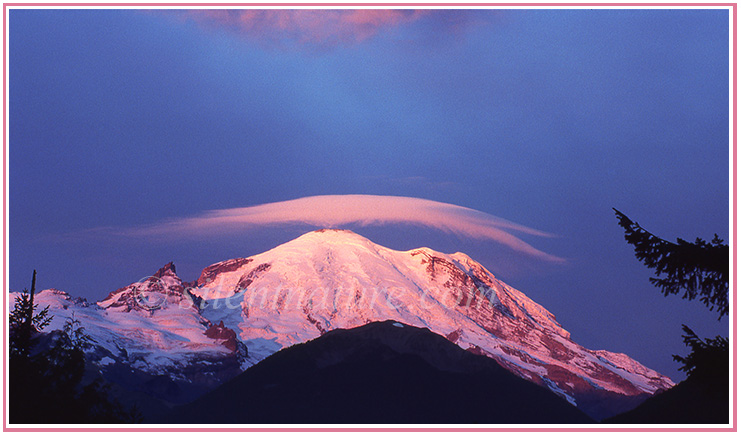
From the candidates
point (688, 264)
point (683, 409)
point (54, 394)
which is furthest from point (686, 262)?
point (54, 394)

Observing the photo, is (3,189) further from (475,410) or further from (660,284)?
(475,410)

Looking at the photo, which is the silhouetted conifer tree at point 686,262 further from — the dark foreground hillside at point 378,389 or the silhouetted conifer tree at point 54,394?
the dark foreground hillside at point 378,389

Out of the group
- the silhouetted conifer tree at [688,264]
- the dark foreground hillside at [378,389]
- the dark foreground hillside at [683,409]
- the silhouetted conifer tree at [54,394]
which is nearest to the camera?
the silhouetted conifer tree at [688,264]

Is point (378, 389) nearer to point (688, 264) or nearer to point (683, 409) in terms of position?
point (683, 409)

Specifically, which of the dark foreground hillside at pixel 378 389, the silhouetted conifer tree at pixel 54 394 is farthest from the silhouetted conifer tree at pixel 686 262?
the dark foreground hillside at pixel 378 389

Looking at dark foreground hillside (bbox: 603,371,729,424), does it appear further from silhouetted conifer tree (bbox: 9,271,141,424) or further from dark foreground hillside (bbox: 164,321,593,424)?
dark foreground hillside (bbox: 164,321,593,424)

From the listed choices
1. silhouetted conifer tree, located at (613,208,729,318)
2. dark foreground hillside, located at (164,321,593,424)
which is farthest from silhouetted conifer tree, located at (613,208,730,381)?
dark foreground hillside, located at (164,321,593,424)
